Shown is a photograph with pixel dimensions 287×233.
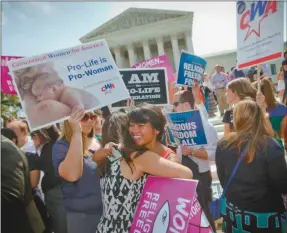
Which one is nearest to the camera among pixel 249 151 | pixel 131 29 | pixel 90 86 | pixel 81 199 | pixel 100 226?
pixel 100 226

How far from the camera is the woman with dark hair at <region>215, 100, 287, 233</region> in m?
2.05

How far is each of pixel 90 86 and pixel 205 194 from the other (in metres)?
1.42

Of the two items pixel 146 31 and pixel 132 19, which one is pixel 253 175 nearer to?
pixel 146 31

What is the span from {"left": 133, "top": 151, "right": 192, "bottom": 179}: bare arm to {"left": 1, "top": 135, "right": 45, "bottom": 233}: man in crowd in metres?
0.79

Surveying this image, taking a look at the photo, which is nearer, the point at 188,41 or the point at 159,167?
the point at 159,167

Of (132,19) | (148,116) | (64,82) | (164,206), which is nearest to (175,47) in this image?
(132,19)

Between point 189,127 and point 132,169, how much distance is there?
1.06 metres

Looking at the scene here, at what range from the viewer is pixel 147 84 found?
360cm

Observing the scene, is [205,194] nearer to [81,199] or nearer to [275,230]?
[275,230]

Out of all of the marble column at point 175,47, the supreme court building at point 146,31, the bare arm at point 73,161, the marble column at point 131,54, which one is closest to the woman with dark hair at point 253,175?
the bare arm at point 73,161

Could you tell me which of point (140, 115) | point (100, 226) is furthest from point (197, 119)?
point (100, 226)

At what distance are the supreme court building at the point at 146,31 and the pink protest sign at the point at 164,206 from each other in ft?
118

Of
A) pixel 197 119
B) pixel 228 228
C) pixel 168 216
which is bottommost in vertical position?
pixel 228 228

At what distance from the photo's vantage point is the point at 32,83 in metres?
2.22
